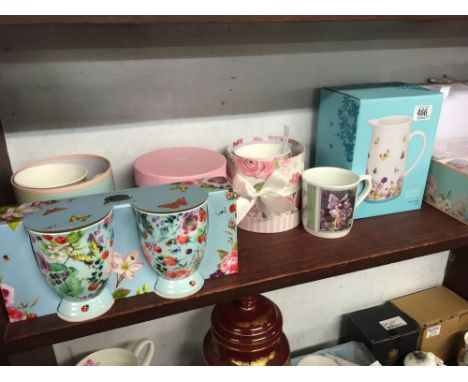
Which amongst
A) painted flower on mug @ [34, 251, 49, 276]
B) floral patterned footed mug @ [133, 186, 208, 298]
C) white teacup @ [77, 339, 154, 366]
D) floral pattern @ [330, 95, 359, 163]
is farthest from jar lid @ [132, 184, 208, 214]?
white teacup @ [77, 339, 154, 366]

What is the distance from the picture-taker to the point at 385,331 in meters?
0.87

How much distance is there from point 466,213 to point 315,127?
0.89ft

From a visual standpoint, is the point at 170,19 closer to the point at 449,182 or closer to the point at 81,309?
the point at 81,309

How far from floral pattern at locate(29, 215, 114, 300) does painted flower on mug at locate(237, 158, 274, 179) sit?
20cm

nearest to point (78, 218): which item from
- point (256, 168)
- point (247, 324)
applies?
point (256, 168)

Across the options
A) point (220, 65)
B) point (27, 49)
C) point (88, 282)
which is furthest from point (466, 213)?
point (27, 49)

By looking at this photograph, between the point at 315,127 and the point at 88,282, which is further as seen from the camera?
the point at 315,127

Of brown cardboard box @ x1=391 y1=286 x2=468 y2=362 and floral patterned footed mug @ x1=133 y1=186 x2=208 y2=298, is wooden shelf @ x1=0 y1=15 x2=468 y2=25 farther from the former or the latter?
brown cardboard box @ x1=391 y1=286 x2=468 y2=362

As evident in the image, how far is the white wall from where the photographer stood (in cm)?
56

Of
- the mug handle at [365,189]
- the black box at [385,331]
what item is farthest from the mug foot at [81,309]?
the black box at [385,331]
